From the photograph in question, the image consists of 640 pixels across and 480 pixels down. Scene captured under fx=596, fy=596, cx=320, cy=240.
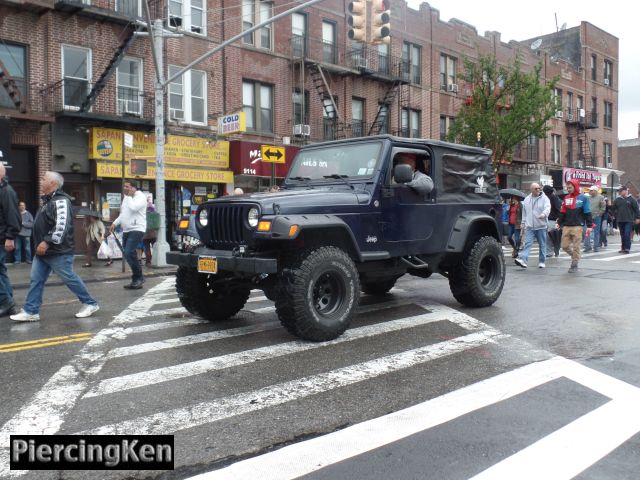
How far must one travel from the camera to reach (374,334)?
6445mm

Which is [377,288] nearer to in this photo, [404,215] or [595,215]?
[404,215]

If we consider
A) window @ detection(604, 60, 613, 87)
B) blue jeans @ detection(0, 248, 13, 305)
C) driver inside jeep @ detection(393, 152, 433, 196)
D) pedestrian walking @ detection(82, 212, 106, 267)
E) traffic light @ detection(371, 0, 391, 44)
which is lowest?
blue jeans @ detection(0, 248, 13, 305)

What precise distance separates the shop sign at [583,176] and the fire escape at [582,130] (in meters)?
0.59

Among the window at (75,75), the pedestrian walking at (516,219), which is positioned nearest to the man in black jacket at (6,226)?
the window at (75,75)

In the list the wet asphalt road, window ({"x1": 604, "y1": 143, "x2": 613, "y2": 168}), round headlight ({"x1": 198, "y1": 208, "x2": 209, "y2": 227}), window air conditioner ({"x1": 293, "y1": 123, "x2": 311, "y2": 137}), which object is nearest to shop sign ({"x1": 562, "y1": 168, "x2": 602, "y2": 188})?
window ({"x1": 604, "y1": 143, "x2": 613, "y2": 168})

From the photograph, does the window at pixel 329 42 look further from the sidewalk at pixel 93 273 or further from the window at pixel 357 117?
the sidewalk at pixel 93 273

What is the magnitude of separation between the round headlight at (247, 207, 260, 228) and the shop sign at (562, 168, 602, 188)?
36.8 m

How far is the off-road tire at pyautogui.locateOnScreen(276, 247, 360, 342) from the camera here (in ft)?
18.6

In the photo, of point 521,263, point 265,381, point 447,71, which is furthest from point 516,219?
point 447,71

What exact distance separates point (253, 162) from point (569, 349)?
17.6 m

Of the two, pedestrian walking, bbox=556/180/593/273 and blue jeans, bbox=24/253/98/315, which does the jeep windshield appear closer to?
blue jeans, bbox=24/253/98/315

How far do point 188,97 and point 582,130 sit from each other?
3117cm

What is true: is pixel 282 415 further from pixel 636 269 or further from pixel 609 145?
pixel 609 145

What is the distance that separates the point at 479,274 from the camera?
8133 mm
